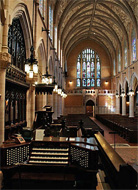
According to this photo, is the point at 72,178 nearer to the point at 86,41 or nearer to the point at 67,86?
the point at 67,86

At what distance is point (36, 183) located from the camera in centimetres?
412

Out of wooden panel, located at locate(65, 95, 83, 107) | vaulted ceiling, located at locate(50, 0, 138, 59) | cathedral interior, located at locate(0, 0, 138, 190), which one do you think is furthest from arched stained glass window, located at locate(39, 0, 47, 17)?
wooden panel, located at locate(65, 95, 83, 107)

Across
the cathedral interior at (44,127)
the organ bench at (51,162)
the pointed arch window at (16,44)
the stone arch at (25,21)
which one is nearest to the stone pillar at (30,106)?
the cathedral interior at (44,127)

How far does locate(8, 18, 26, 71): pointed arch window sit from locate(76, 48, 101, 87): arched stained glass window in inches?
1000

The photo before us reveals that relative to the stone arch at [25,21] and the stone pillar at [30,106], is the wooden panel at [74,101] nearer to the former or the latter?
the stone pillar at [30,106]

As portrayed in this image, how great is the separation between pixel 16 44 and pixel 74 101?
2399 centimetres

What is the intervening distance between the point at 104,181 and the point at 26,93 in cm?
627

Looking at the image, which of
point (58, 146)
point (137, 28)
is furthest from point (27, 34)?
point (137, 28)

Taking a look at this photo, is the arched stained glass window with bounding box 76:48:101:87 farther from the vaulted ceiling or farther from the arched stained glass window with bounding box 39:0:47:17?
the arched stained glass window with bounding box 39:0:47:17

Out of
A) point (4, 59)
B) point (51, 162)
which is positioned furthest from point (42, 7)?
point (51, 162)

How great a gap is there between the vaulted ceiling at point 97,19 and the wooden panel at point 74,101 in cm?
952

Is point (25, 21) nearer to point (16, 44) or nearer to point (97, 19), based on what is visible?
point (16, 44)

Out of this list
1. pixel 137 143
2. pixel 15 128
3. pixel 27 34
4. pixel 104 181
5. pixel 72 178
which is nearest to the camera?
pixel 72 178

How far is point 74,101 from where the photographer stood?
31.3 metres
